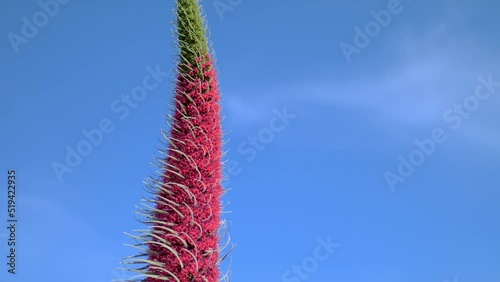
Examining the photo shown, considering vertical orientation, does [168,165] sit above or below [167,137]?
below

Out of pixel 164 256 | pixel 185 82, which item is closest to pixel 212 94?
pixel 185 82

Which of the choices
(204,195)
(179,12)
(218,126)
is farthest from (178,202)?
(179,12)

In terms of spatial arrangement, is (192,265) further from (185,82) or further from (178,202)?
(185,82)

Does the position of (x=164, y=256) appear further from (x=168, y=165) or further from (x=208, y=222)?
(x=168, y=165)

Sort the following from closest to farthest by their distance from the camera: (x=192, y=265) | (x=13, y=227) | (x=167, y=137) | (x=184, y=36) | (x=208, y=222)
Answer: (x=192, y=265)
(x=208, y=222)
(x=167, y=137)
(x=184, y=36)
(x=13, y=227)

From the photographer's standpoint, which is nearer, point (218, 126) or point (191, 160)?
point (191, 160)

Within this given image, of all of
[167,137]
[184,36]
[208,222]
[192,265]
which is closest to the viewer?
[192,265]

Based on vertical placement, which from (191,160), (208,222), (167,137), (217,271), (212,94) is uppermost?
(212,94)
